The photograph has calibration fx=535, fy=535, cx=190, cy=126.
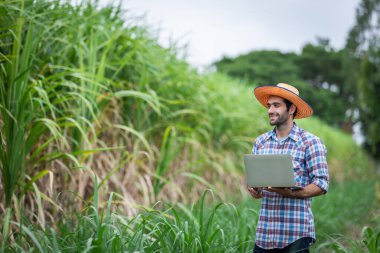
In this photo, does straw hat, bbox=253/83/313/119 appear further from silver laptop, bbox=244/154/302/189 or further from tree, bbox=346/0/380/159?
tree, bbox=346/0/380/159

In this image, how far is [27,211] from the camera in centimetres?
390

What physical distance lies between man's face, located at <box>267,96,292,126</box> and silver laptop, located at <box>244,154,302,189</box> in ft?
0.96

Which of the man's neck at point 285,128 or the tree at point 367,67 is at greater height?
the tree at point 367,67

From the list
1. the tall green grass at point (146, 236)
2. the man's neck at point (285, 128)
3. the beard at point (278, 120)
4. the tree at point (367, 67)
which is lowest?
the tall green grass at point (146, 236)

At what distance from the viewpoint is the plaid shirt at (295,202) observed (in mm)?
2865

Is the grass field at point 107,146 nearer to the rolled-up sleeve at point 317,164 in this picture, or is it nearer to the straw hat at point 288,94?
the rolled-up sleeve at point 317,164

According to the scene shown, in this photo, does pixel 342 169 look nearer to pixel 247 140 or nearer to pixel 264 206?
pixel 247 140

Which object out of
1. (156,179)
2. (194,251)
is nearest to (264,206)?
(194,251)

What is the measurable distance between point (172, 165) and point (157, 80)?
959 millimetres

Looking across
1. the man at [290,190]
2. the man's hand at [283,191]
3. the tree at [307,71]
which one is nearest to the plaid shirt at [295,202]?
the man at [290,190]

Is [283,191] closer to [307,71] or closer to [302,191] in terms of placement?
[302,191]

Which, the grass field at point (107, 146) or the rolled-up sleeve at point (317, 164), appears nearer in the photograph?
the rolled-up sleeve at point (317, 164)

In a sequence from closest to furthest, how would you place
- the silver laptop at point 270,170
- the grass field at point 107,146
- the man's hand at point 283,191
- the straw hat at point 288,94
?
the silver laptop at point 270,170 < the man's hand at point 283,191 < the straw hat at point 288,94 < the grass field at point 107,146

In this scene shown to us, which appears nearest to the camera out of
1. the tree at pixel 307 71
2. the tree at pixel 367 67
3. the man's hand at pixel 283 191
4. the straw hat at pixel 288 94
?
the man's hand at pixel 283 191
